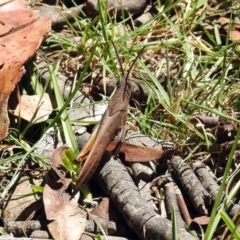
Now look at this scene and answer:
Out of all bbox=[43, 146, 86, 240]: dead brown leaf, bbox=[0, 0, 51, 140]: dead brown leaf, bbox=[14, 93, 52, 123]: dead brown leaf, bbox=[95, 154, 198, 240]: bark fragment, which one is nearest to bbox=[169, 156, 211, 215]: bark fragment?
bbox=[95, 154, 198, 240]: bark fragment

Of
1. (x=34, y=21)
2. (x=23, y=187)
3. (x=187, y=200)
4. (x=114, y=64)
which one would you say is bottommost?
(x=187, y=200)

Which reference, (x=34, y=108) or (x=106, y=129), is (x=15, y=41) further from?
(x=106, y=129)

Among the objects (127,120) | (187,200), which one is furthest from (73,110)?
(187,200)

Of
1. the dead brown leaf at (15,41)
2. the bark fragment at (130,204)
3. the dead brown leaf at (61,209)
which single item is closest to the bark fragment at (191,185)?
the bark fragment at (130,204)

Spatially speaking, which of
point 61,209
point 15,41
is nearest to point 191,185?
point 61,209

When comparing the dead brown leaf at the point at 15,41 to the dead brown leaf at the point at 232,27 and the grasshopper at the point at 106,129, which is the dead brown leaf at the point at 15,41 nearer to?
the grasshopper at the point at 106,129

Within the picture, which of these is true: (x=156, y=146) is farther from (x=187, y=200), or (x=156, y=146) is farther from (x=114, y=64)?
(x=114, y=64)
